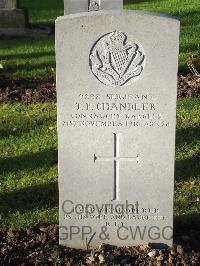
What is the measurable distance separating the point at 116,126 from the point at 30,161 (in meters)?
2.14

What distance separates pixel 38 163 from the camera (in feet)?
19.6

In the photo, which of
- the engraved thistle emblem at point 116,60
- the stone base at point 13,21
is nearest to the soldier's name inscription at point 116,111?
the engraved thistle emblem at point 116,60

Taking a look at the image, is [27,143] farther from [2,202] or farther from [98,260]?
[98,260]

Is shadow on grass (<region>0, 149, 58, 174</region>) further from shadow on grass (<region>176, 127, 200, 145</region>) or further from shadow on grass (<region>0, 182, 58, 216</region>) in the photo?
shadow on grass (<region>176, 127, 200, 145</region>)

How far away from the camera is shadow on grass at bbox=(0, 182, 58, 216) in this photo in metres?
5.17

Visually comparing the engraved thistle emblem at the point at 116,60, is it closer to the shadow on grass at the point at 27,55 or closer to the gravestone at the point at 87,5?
the gravestone at the point at 87,5

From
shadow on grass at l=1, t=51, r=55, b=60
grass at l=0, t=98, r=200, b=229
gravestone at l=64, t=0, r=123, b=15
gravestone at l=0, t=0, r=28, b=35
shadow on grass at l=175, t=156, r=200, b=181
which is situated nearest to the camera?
grass at l=0, t=98, r=200, b=229

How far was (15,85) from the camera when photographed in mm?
8141

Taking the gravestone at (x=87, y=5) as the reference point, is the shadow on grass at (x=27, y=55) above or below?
below

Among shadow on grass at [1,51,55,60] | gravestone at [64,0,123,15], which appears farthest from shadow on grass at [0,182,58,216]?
shadow on grass at [1,51,55,60]

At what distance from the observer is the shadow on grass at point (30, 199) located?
5172 mm

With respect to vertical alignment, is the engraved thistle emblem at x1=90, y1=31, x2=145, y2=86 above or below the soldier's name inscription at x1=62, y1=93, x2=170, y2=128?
above

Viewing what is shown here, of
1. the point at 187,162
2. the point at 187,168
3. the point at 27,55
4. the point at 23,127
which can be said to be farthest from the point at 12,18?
the point at 187,168


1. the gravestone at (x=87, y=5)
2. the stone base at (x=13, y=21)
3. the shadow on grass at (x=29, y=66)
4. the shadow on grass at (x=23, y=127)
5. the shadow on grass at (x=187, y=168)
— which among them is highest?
the gravestone at (x=87, y=5)
